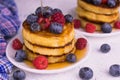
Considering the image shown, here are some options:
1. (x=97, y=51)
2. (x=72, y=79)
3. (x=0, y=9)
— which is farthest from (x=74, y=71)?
(x=0, y=9)

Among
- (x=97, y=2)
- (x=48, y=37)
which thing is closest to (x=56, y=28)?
(x=48, y=37)

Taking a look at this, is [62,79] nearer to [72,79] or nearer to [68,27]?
[72,79]

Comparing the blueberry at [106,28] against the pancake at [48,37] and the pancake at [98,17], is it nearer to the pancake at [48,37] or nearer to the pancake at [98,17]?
the pancake at [98,17]

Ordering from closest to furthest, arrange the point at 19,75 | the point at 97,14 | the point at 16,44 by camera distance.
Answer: the point at 19,75
the point at 16,44
the point at 97,14

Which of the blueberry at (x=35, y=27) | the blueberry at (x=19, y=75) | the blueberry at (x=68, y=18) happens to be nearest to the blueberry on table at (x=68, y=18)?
the blueberry at (x=68, y=18)

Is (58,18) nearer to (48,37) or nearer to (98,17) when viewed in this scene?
(48,37)

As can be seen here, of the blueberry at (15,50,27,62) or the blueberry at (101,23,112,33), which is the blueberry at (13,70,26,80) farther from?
the blueberry at (101,23,112,33)

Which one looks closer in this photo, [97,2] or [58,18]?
[58,18]
